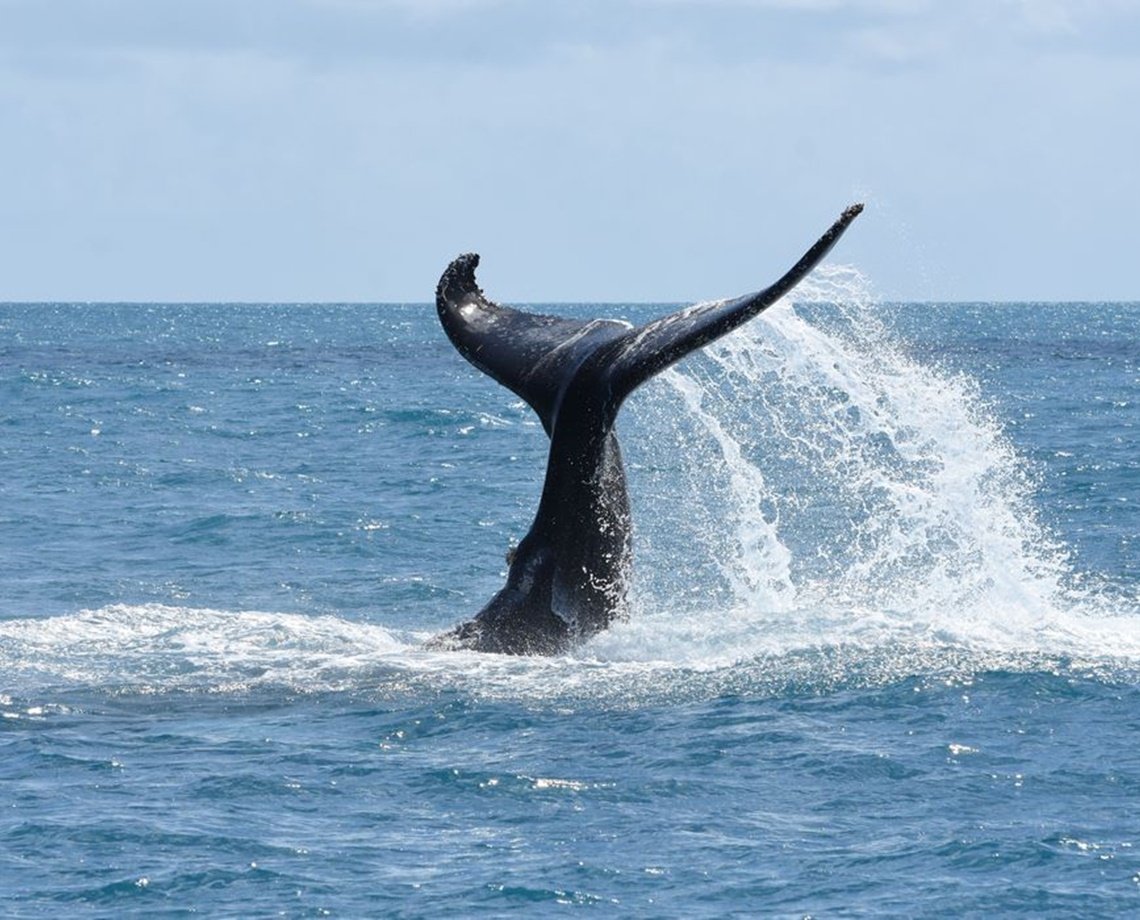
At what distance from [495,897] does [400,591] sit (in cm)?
931

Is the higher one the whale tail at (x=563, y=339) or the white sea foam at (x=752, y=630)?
the whale tail at (x=563, y=339)

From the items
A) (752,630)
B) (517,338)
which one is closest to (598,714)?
(517,338)

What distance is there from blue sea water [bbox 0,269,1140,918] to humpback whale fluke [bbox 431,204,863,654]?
0.33 meters

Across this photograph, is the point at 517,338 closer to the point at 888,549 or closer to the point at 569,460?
the point at 569,460

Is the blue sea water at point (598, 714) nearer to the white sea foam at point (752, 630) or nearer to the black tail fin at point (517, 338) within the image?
the white sea foam at point (752, 630)

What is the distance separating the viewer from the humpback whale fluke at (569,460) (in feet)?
39.7

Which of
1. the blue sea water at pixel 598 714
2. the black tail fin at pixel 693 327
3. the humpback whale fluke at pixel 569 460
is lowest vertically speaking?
the blue sea water at pixel 598 714

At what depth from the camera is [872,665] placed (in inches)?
517

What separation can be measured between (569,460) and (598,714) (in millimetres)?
1532

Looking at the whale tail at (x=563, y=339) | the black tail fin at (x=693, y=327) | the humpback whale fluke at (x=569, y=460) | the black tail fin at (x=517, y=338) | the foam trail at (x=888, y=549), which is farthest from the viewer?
the foam trail at (x=888, y=549)

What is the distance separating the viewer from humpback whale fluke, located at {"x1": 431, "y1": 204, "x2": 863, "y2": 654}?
39.7 feet

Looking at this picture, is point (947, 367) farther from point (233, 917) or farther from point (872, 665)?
point (233, 917)

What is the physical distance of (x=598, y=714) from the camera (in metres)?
11.7

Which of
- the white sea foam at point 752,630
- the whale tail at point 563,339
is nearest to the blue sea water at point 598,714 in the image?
the white sea foam at point 752,630
